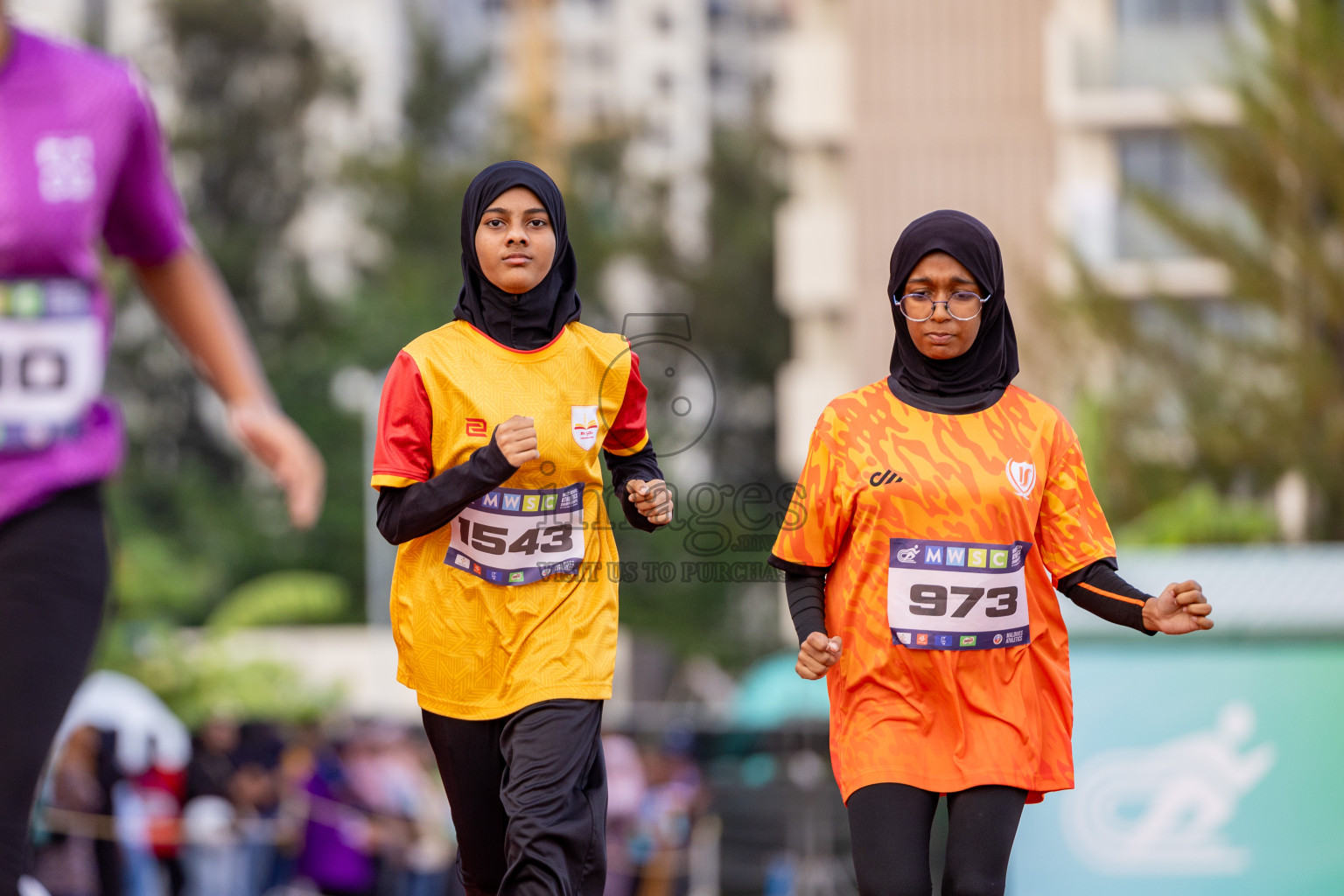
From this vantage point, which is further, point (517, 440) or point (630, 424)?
point (630, 424)

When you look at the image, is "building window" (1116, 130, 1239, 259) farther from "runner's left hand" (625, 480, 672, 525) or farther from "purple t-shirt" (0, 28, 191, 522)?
"purple t-shirt" (0, 28, 191, 522)

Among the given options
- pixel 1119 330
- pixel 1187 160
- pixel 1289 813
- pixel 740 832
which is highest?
pixel 1187 160

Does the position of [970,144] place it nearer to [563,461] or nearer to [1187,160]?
[1187,160]

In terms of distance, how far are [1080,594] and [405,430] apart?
5.72ft

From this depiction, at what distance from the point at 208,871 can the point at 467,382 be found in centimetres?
954

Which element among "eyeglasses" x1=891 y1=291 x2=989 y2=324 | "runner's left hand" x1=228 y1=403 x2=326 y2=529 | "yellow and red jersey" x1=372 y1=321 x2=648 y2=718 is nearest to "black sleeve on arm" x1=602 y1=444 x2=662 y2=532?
"yellow and red jersey" x1=372 y1=321 x2=648 y2=718

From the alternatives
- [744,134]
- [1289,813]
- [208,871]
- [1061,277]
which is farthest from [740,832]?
[744,134]

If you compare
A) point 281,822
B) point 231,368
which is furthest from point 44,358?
point 281,822

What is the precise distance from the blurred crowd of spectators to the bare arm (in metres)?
7.36

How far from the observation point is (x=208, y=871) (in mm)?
13430

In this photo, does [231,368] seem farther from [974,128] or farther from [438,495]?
[974,128]

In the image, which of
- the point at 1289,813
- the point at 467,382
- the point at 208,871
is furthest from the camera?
the point at 208,871

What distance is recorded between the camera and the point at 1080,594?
476 cm

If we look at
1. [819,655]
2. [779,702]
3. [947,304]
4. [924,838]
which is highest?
[947,304]
